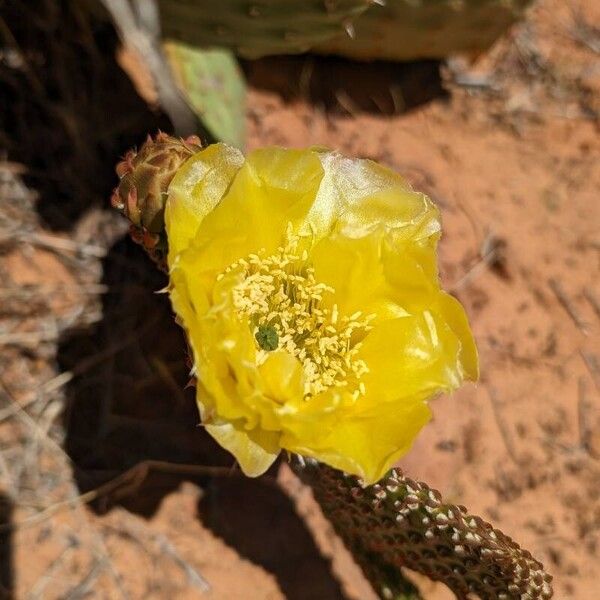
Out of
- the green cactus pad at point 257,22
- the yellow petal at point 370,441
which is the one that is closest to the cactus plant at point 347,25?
the green cactus pad at point 257,22

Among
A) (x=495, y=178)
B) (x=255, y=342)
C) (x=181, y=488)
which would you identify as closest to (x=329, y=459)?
(x=255, y=342)

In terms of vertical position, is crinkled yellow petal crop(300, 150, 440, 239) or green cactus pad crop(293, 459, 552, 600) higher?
crinkled yellow petal crop(300, 150, 440, 239)

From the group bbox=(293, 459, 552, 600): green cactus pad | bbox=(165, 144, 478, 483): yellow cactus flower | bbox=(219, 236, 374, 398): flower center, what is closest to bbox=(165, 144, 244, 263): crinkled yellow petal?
bbox=(165, 144, 478, 483): yellow cactus flower

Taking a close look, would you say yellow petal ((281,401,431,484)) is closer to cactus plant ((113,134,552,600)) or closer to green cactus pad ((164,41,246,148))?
cactus plant ((113,134,552,600))

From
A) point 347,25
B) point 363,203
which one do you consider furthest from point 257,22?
point 363,203

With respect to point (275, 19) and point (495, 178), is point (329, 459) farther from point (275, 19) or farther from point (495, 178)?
point (495, 178)

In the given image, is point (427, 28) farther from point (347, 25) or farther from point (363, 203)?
point (363, 203)

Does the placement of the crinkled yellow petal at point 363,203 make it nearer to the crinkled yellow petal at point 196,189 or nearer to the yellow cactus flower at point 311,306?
the yellow cactus flower at point 311,306

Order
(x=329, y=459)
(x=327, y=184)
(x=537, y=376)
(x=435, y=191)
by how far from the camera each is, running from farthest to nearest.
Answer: (x=435, y=191) → (x=537, y=376) → (x=327, y=184) → (x=329, y=459)
